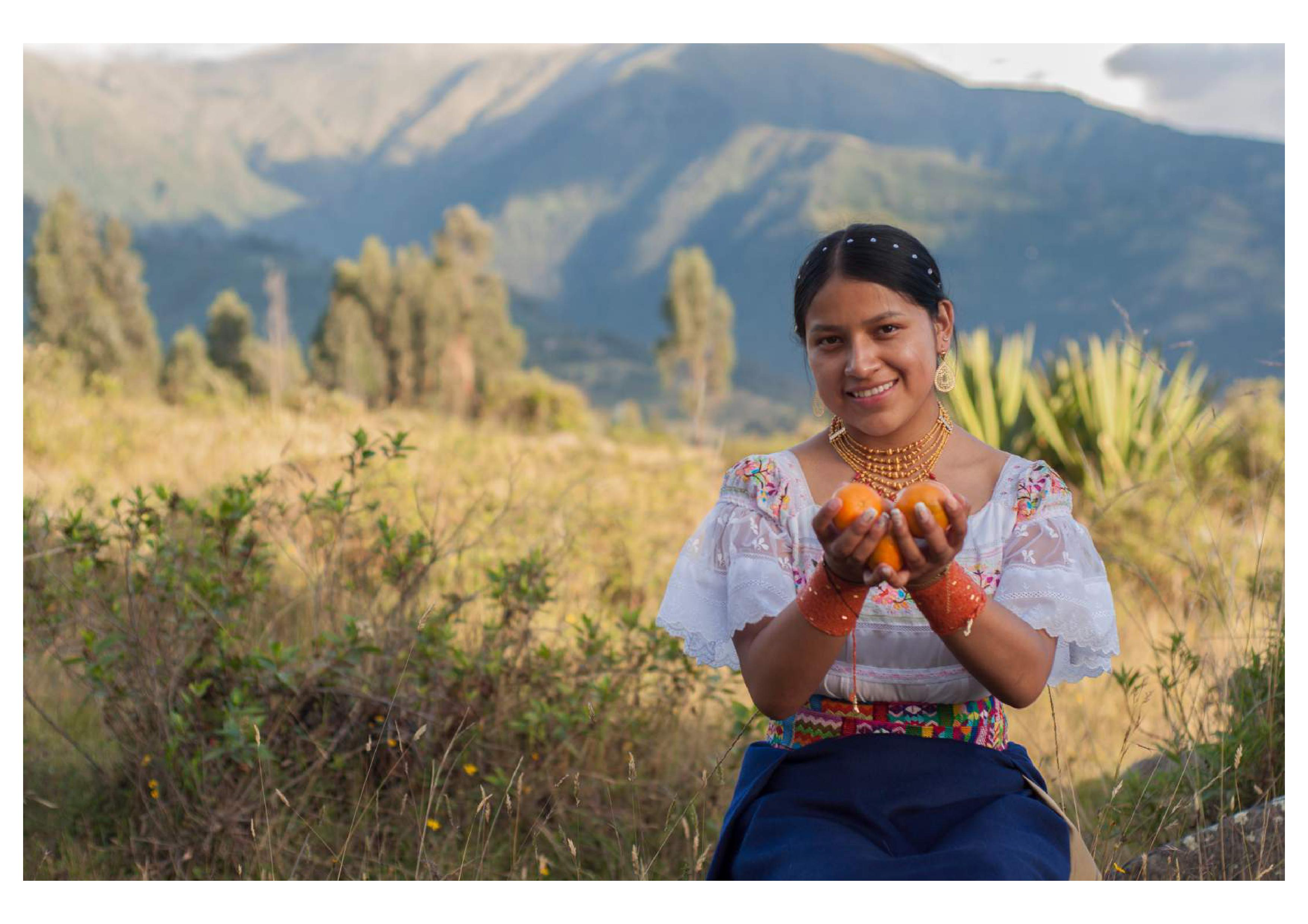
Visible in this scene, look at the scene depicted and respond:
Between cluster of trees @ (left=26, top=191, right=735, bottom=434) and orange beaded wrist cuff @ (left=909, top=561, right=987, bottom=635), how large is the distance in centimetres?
2258

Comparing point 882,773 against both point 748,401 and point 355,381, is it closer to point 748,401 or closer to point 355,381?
point 355,381

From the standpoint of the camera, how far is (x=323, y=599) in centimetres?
405

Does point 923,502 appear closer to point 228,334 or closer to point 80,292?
point 80,292

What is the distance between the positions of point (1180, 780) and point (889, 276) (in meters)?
1.70

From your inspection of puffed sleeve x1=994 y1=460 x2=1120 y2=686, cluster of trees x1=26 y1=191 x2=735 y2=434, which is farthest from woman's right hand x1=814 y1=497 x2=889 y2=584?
cluster of trees x1=26 y1=191 x2=735 y2=434

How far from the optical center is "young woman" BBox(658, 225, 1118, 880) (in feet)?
6.17

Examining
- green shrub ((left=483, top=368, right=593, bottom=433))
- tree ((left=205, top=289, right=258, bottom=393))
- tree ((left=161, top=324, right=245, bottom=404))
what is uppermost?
tree ((left=205, top=289, right=258, bottom=393))

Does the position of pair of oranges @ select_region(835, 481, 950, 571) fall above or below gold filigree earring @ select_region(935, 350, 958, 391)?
below

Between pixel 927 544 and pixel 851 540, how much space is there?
12cm

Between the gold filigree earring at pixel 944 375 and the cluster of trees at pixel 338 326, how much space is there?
22.1 m

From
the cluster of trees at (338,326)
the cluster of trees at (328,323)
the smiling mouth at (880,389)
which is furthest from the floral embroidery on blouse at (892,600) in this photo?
the cluster of trees at (328,323)

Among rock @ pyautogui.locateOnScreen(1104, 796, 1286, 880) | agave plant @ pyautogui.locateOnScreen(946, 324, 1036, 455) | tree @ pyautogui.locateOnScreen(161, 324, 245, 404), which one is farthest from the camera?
tree @ pyautogui.locateOnScreen(161, 324, 245, 404)

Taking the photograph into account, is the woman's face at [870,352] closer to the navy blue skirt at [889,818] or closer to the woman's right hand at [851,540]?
the woman's right hand at [851,540]

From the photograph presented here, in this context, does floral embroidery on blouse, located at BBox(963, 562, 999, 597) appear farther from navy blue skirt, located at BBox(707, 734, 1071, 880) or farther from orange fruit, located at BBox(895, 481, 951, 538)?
orange fruit, located at BBox(895, 481, 951, 538)
